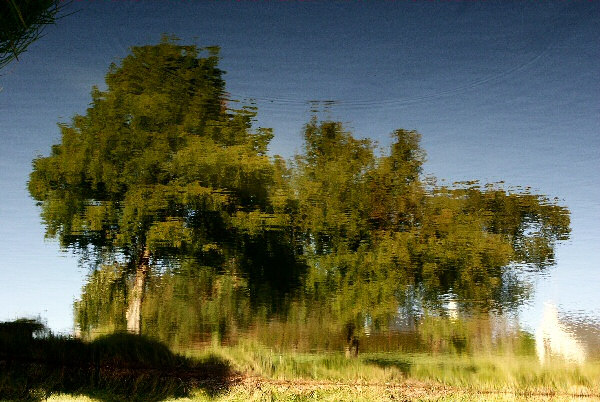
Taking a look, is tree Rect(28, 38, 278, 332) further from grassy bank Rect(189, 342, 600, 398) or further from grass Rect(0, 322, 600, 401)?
grassy bank Rect(189, 342, 600, 398)

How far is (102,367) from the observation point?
16.1ft

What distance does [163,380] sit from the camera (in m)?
4.95

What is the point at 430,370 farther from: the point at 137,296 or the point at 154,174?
the point at 154,174

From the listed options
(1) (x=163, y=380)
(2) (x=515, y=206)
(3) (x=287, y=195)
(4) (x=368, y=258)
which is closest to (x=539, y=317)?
(2) (x=515, y=206)

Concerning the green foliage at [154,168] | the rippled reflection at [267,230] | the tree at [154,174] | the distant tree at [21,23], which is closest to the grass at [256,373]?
the rippled reflection at [267,230]

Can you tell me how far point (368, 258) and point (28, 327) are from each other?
347 centimetres

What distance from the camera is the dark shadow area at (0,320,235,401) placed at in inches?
188

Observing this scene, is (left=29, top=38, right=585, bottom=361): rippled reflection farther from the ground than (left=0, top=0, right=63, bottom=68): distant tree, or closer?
closer

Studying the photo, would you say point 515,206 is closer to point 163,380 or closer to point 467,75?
point 467,75

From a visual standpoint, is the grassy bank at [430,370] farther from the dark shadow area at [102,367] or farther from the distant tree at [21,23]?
the distant tree at [21,23]

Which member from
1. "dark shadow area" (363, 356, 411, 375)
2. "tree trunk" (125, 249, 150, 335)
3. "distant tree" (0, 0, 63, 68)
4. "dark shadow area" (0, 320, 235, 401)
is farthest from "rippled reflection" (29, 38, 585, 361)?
"distant tree" (0, 0, 63, 68)

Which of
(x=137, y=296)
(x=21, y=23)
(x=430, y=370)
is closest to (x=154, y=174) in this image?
(x=137, y=296)

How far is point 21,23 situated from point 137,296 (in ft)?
9.05

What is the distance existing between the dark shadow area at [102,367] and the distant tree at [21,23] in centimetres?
298
